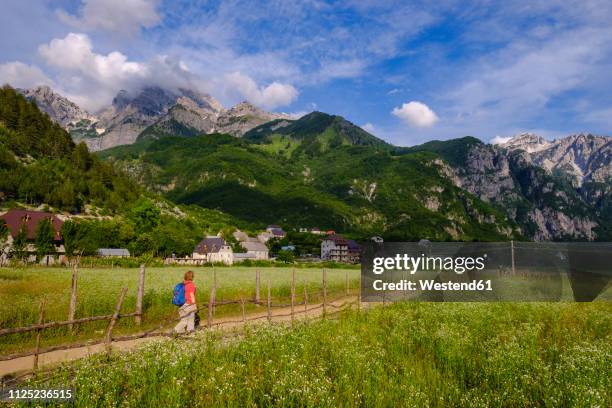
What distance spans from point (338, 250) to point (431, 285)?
15478 cm

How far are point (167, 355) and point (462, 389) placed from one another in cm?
781

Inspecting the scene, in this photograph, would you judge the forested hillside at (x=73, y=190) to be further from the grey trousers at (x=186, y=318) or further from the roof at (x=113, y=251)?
the grey trousers at (x=186, y=318)

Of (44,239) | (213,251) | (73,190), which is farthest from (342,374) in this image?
(73,190)

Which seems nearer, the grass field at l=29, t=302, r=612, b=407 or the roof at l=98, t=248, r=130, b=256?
the grass field at l=29, t=302, r=612, b=407

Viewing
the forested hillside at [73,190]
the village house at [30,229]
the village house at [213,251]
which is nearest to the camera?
the village house at [30,229]

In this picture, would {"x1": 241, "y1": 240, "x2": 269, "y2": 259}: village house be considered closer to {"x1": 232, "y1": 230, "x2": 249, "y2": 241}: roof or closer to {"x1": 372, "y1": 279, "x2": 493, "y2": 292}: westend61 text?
{"x1": 232, "y1": 230, "x2": 249, "y2": 241}: roof

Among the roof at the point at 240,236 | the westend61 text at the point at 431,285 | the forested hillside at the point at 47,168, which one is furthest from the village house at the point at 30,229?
the roof at the point at 240,236

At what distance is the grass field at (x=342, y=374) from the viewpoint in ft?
27.5

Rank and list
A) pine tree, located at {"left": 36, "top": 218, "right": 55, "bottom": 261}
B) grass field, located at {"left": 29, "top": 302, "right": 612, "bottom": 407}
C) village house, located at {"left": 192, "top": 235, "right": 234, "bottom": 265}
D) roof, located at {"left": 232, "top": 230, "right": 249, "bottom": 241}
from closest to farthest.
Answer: grass field, located at {"left": 29, "top": 302, "right": 612, "bottom": 407}, pine tree, located at {"left": 36, "top": 218, "right": 55, "bottom": 261}, village house, located at {"left": 192, "top": 235, "right": 234, "bottom": 265}, roof, located at {"left": 232, "top": 230, "right": 249, "bottom": 241}

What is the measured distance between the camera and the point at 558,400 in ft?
26.3

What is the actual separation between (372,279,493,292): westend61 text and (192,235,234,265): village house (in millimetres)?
99270

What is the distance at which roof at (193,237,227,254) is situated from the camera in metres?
123

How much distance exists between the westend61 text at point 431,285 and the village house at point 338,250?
5930 inches

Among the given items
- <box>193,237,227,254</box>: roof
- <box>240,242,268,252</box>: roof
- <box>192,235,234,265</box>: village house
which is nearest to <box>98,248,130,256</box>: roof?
<box>192,235,234,265</box>: village house
